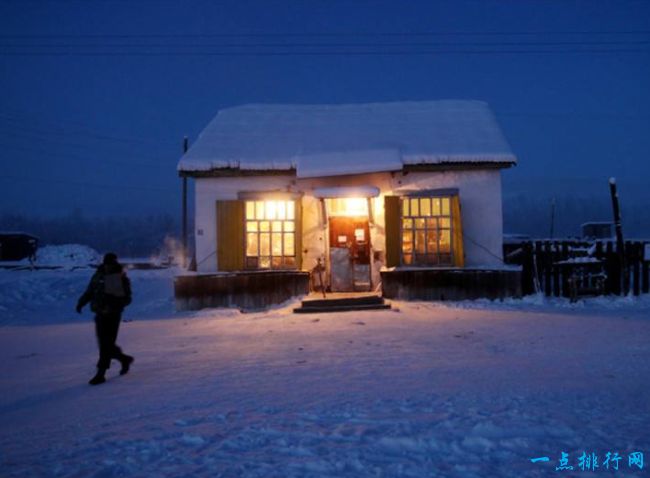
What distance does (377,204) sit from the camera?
1335cm

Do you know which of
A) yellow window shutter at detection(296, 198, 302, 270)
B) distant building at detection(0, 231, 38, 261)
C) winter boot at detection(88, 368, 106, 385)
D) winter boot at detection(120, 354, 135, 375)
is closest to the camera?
winter boot at detection(88, 368, 106, 385)

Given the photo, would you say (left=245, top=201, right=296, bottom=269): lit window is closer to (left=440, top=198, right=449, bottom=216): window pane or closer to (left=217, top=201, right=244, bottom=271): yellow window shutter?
(left=217, top=201, right=244, bottom=271): yellow window shutter

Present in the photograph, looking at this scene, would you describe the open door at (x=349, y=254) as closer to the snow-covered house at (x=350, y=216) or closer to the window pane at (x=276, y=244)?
the snow-covered house at (x=350, y=216)

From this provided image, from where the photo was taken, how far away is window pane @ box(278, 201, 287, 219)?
43.5ft

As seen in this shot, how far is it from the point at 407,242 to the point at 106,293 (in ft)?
28.2

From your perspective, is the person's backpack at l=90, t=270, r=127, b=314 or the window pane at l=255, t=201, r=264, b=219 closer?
the person's backpack at l=90, t=270, r=127, b=314

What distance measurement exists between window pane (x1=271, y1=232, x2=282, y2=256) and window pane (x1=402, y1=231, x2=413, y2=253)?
3.46m

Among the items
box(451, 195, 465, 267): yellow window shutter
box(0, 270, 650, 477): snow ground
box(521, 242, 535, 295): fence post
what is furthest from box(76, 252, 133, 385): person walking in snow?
box(521, 242, 535, 295): fence post

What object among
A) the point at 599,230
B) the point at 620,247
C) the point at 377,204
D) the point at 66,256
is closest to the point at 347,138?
the point at 377,204

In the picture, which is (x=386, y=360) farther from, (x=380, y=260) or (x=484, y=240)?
(x=484, y=240)

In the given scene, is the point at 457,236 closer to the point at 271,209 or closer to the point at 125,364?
the point at 271,209

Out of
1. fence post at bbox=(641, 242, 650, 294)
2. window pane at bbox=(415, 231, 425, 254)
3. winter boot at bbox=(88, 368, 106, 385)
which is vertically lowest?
winter boot at bbox=(88, 368, 106, 385)

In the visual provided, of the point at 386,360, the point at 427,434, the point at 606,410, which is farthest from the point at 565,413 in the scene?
the point at 386,360

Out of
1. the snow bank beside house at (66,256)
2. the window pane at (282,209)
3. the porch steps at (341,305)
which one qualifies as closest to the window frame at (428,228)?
the porch steps at (341,305)
